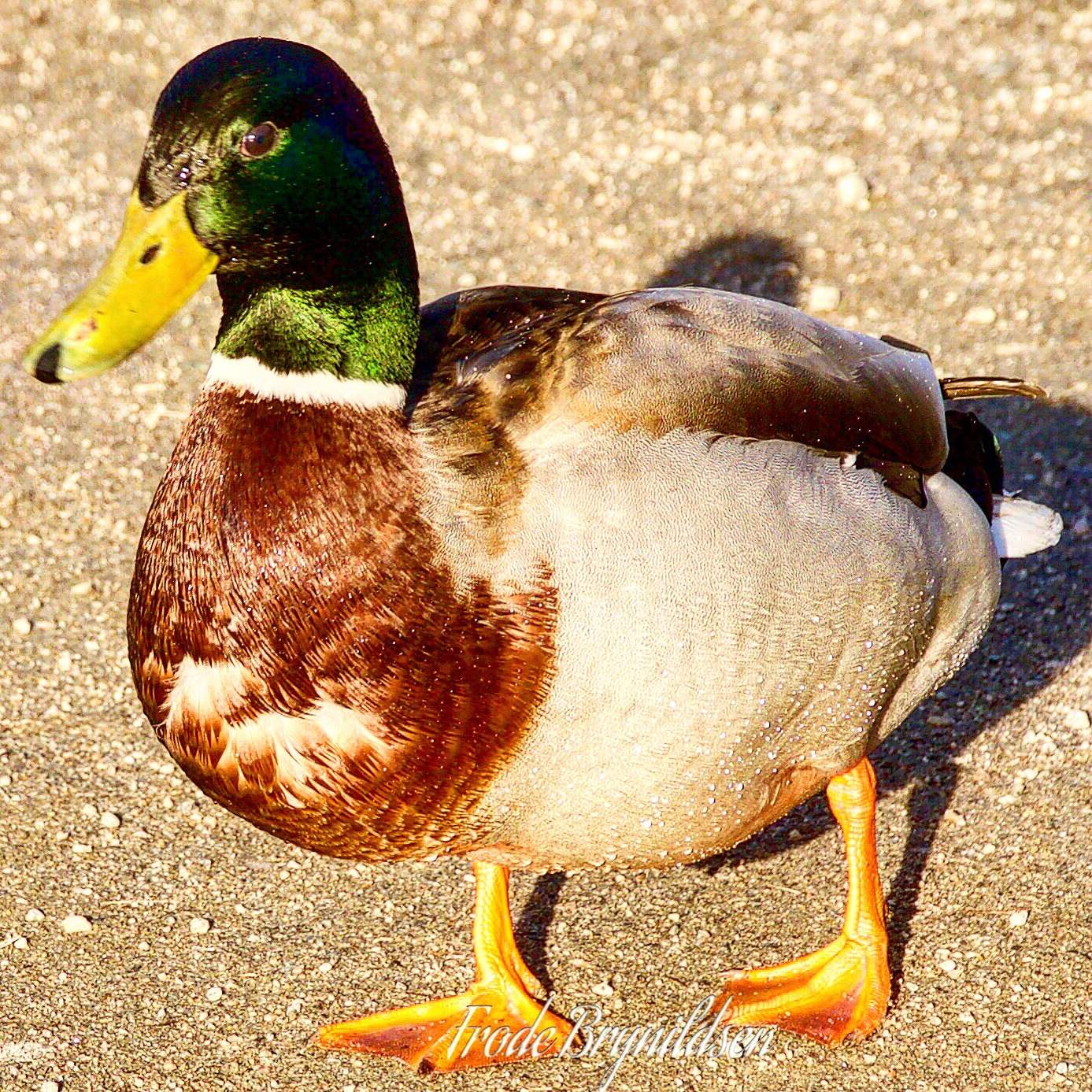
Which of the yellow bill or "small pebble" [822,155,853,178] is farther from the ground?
the yellow bill

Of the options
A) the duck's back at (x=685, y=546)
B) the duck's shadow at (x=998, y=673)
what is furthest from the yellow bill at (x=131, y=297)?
the duck's shadow at (x=998, y=673)

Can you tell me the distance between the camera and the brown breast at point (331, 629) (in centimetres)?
243

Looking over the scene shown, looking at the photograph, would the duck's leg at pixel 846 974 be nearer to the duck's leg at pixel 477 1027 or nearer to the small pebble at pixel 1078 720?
the duck's leg at pixel 477 1027

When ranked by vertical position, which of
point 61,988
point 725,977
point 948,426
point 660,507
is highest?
point 660,507

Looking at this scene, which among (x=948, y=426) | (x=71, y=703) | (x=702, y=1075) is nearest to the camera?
(x=702, y=1075)

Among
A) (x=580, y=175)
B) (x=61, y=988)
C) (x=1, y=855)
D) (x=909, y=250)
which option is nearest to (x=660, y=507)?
(x=61, y=988)

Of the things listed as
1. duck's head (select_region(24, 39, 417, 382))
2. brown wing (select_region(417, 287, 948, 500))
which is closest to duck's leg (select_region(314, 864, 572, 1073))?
brown wing (select_region(417, 287, 948, 500))

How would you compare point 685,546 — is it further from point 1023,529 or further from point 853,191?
point 853,191

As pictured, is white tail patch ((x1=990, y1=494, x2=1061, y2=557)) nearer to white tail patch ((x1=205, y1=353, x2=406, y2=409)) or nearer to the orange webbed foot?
the orange webbed foot

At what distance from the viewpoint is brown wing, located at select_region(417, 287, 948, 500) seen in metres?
2.58

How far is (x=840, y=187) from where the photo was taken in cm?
568

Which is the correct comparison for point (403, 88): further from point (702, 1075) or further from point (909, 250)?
point (702, 1075)

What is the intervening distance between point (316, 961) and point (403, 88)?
14.0 ft

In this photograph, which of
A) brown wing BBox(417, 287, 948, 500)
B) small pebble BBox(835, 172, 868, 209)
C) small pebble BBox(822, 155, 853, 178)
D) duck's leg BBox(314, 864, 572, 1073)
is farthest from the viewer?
small pebble BBox(822, 155, 853, 178)
